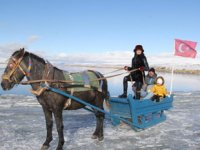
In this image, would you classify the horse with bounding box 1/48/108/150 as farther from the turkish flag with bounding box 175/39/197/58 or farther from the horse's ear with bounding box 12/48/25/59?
the turkish flag with bounding box 175/39/197/58

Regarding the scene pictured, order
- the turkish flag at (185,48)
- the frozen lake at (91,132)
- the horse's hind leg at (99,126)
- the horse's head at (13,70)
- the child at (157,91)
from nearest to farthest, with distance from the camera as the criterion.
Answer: the horse's head at (13,70) → the frozen lake at (91,132) → the horse's hind leg at (99,126) → the child at (157,91) → the turkish flag at (185,48)

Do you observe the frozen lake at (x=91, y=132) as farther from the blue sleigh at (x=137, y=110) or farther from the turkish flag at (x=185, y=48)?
the turkish flag at (x=185, y=48)

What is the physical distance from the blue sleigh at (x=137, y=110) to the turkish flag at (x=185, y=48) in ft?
10.5

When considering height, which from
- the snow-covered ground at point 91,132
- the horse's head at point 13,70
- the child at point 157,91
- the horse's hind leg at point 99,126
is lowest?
the snow-covered ground at point 91,132

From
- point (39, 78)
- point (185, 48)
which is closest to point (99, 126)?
point (39, 78)

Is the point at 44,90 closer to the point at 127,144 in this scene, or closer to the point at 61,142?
the point at 61,142

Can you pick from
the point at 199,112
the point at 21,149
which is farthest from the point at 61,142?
the point at 199,112

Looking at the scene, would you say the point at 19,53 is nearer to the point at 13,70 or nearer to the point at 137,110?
the point at 13,70

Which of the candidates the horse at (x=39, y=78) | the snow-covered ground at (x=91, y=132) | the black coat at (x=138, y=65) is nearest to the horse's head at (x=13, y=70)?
the horse at (x=39, y=78)

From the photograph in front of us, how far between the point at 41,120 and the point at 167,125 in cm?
411

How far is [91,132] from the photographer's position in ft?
26.3

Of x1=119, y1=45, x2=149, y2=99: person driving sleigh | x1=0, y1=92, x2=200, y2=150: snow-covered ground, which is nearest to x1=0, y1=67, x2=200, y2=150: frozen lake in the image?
x1=0, y1=92, x2=200, y2=150: snow-covered ground

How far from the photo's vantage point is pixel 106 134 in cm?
786

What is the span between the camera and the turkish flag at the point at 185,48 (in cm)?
1132
